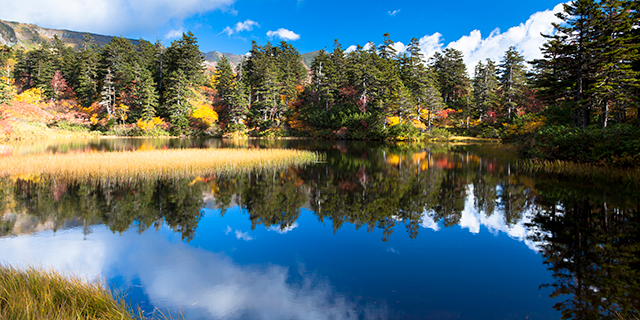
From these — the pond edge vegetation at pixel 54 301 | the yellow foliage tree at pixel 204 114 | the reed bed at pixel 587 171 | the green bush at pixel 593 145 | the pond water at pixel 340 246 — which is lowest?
the pond water at pixel 340 246

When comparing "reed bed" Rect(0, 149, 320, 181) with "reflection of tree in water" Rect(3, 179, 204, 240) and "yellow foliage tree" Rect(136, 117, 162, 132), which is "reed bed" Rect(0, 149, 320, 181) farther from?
"yellow foliage tree" Rect(136, 117, 162, 132)

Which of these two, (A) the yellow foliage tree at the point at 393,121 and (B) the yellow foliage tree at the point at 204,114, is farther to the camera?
(B) the yellow foliage tree at the point at 204,114

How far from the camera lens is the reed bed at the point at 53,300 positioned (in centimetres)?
346

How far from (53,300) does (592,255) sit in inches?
362

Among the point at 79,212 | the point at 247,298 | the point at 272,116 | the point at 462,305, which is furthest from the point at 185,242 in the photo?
the point at 272,116

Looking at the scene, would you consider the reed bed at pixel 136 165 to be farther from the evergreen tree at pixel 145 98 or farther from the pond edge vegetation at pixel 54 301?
the evergreen tree at pixel 145 98

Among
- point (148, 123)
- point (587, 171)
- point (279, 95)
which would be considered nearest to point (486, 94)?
point (279, 95)

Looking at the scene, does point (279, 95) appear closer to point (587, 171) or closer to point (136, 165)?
point (136, 165)

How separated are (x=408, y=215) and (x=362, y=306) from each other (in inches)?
218

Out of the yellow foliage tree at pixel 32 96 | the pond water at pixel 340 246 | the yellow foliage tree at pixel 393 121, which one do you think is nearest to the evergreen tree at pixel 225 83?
the yellow foliage tree at pixel 393 121

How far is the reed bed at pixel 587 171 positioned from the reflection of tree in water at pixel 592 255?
4650 millimetres

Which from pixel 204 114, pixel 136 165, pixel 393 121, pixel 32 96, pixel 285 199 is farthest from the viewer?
pixel 204 114

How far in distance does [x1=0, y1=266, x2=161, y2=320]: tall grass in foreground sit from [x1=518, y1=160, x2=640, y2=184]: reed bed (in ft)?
60.1

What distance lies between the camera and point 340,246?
734cm
